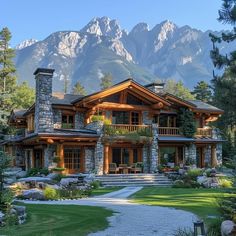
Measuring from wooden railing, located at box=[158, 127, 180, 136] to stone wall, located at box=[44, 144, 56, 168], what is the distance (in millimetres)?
8800

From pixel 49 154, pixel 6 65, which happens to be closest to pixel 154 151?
pixel 49 154

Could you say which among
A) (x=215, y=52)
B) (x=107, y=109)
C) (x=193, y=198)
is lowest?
(x=193, y=198)

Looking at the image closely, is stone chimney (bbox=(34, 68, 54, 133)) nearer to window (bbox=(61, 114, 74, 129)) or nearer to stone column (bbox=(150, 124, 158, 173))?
window (bbox=(61, 114, 74, 129))

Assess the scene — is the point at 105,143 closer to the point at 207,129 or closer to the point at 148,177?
the point at 148,177

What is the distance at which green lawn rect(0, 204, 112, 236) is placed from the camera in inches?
373

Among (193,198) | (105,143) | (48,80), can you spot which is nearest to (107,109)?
(105,143)

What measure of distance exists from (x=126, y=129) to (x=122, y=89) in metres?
2.89

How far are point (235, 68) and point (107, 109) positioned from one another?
1199cm

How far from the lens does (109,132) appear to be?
28094 millimetres

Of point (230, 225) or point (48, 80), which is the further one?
point (48, 80)

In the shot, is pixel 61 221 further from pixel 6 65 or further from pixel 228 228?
pixel 6 65

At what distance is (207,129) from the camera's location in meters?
33.8

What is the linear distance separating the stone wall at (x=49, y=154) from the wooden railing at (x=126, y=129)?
11.9ft

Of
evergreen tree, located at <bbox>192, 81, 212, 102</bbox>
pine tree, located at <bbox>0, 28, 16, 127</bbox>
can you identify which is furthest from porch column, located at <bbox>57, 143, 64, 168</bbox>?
evergreen tree, located at <bbox>192, 81, 212, 102</bbox>
